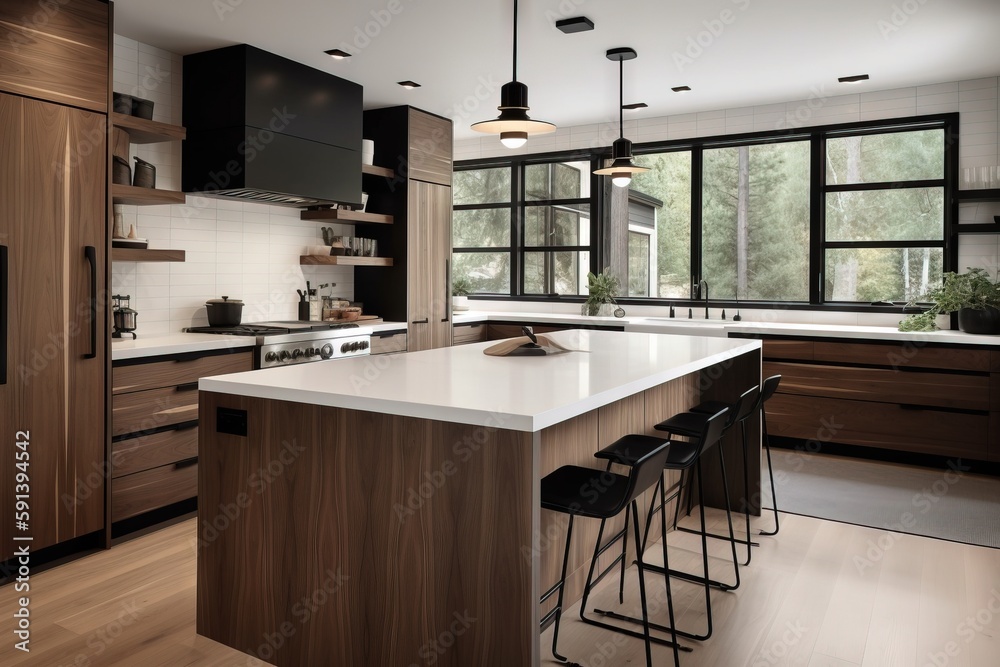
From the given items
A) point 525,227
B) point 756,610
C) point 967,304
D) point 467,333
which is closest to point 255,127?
point 467,333

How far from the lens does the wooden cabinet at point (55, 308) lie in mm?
3043

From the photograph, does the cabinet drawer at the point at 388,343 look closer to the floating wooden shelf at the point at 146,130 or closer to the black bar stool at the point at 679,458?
the floating wooden shelf at the point at 146,130

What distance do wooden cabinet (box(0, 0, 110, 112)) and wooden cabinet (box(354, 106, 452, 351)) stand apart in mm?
2535

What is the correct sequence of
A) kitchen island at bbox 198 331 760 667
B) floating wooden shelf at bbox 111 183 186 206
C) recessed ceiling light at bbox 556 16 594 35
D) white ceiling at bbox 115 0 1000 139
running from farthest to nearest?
recessed ceiling light at bbox 556 16 594 35, white ceiling at bbox 115 0 1000 139, floating wooden shelf at bbox 111 183 186 206, kitchen island at bbox 198 331 760 667

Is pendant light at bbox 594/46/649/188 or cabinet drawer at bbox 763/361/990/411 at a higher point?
pendant light at bbox 594/46/649/188

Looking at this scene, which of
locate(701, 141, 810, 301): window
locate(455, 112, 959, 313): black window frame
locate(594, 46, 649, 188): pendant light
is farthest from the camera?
locate(701, 141, 810, 301): window

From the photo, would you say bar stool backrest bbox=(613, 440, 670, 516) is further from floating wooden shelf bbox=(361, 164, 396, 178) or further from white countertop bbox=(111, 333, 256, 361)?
floating wooden shelf bbox=(361, 164, 396, 178)

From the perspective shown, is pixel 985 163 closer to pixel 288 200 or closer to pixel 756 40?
pixel 756 40

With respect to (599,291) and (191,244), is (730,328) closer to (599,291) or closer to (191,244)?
(599,291)

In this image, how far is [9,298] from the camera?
9.97 ft

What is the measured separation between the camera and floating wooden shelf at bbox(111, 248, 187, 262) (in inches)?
143

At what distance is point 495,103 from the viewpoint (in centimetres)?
578

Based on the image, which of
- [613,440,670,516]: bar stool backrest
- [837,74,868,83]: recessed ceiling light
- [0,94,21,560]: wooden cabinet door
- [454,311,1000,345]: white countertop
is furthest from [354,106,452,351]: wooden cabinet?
[613,440,670,516]: bar stool backrest

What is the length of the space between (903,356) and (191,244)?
4.72 m
